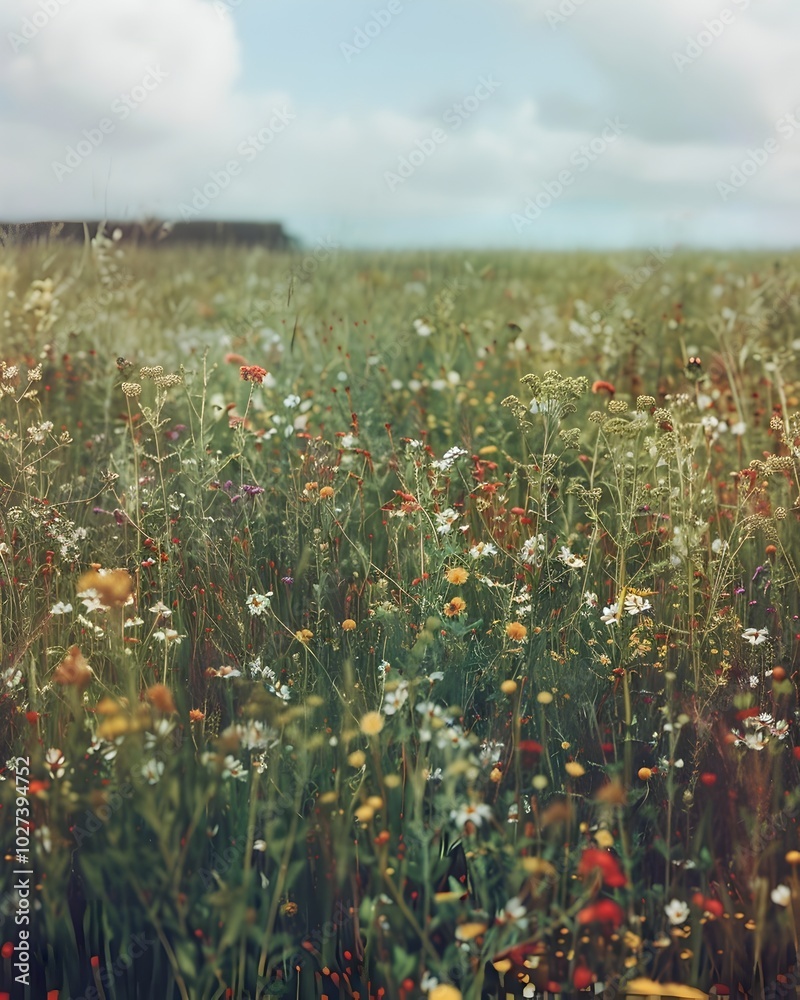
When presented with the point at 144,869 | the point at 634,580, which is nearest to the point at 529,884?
the point at 144,869

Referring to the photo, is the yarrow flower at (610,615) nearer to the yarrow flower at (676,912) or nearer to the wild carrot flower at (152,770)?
the yarrow flower at (676,912)

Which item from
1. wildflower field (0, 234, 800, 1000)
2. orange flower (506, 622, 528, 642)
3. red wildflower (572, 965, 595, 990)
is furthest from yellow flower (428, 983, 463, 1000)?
orange flower (506, 622, 528, 642)

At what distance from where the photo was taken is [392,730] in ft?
7.36

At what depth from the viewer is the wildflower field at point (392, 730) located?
1887 mm

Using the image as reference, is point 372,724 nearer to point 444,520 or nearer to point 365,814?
point 365,814

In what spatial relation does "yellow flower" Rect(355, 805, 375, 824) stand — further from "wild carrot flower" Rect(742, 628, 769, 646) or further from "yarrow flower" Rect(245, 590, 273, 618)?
"wild carrot flower" Rect(742, 628, 769, 646)

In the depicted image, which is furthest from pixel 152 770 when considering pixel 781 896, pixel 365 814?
pixel 781 896

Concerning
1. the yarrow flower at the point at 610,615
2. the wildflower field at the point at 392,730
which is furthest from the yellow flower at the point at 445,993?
the yarrow flower at the point at 610,615

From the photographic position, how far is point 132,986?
1.95m

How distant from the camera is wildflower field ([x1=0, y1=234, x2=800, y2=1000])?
6.19ft

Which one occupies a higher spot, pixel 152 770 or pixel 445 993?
pixel 152 770

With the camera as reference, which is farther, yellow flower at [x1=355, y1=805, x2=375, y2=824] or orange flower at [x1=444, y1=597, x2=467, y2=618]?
orange flower at [x1=444, y1=597, x2=467, y2=618]

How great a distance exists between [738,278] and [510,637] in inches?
327

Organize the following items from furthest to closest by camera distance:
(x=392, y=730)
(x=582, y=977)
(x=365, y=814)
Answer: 1. (x=392, y=730)
2. (x=365, y=814)
3. (x=582, y=977)
